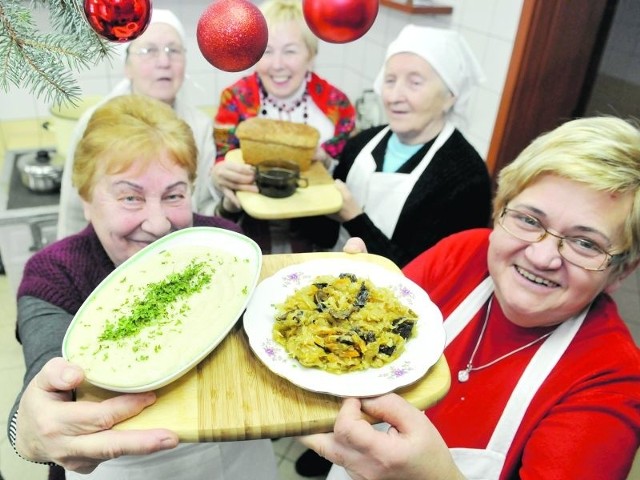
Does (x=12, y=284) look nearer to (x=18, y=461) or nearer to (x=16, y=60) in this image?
(x=18, y=461)

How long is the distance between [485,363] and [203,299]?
66 cm

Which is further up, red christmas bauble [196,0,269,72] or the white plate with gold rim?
red christmas bauble [196,0,269,72]

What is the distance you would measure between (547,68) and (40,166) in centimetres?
221

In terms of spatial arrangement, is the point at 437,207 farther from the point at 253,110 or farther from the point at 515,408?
the point at 253,110

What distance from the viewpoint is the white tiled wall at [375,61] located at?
227 centimetres

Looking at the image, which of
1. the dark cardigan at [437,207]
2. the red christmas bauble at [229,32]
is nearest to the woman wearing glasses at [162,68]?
the dark cardigan at [437,207]

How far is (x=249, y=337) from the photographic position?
760 mm

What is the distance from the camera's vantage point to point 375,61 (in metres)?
3.09

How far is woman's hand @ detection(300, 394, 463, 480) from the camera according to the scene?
2.17 ft

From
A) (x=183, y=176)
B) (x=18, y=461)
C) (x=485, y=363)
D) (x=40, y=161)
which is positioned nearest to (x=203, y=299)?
(x=183, y=176)

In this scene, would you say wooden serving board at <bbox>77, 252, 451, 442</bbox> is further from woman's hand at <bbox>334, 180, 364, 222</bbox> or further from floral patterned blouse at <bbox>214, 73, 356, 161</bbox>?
floral patterned blouse at <bbox>214, 73, 356, 161</bbox>

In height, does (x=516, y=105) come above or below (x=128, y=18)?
below

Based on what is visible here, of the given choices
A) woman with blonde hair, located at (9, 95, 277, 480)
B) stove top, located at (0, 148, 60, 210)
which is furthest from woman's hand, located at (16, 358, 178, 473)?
stove top, located at (0, 148, 60, 210)

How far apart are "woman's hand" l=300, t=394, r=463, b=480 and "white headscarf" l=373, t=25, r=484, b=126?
1.27 meters
